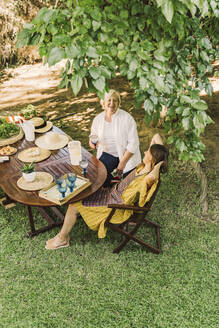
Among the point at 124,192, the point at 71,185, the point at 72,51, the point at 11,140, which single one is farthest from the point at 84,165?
the point at 72,51

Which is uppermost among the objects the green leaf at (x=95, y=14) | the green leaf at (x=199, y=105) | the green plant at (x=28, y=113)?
the green leaf at (x=95, y=14)

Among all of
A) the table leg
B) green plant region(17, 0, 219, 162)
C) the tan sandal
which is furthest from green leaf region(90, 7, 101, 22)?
the tan sandal

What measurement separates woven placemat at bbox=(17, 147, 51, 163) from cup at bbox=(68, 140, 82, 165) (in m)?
0.35

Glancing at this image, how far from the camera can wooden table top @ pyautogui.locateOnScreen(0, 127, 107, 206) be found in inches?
104

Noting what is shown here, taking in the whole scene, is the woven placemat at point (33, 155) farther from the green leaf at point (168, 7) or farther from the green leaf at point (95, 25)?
the green leaf at point (168, 7)

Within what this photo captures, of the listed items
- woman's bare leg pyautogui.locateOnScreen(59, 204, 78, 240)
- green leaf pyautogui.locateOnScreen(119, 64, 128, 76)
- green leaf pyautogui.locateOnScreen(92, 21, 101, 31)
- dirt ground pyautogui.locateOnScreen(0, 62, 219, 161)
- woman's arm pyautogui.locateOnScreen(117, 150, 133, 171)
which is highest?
green leaf pyautogui.locateOnScreen(92, 21, 101, 31)

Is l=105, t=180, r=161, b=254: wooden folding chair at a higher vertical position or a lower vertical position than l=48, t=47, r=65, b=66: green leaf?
lower

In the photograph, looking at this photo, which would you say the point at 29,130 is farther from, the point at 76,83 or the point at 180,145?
the point at 76,83

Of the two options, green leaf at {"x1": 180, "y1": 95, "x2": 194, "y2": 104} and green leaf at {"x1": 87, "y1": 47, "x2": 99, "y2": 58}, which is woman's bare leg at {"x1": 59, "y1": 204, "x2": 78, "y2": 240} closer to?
green leaf at {"x1": 180, "y1": 95, "x2": 194, "y2": 104}

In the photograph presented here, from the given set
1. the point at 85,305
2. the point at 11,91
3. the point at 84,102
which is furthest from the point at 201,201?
the point at 11,91

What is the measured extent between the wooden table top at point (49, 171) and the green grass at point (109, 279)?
0.82 meters

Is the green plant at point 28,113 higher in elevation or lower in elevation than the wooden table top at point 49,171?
higher

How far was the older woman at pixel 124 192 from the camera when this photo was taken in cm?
261

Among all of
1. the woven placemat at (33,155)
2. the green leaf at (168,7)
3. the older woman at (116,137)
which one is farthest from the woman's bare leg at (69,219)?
the green leaf at (168,7)
